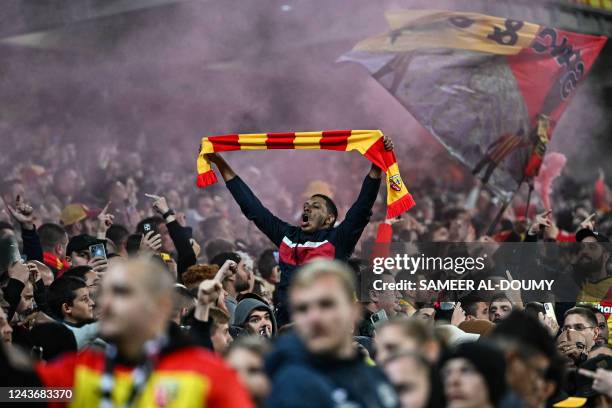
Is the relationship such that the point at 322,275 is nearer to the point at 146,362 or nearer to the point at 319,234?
the point at 146,362

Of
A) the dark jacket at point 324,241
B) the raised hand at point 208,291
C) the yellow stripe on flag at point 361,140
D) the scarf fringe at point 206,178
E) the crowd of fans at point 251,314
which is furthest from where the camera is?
the scarf fringe at point 206,178

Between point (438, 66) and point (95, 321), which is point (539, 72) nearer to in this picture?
point (438, 66)

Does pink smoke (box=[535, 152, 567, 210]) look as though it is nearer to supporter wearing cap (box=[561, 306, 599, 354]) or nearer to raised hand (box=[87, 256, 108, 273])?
supporter wearing cap (box=[561, 306, 599, 354])

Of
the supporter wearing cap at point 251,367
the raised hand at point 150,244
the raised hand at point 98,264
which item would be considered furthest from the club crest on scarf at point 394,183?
the supporter wearing cap at point 251,367

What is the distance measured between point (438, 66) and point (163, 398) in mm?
9493

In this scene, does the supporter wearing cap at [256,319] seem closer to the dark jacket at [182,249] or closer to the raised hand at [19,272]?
the raised hand at [19,272]

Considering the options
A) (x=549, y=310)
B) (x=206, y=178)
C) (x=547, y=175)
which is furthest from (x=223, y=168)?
(x=547, y=175)

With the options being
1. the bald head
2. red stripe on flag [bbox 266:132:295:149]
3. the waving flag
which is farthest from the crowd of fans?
the waving flag

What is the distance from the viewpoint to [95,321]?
243 inches

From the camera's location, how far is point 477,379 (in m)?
4.03

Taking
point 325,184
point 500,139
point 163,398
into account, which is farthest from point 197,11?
point 163,398

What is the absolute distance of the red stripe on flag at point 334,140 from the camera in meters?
7.86

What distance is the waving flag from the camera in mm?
12000

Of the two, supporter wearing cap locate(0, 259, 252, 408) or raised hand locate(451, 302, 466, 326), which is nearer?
supporter wearing cap locate(0, 259, 252, 408)
